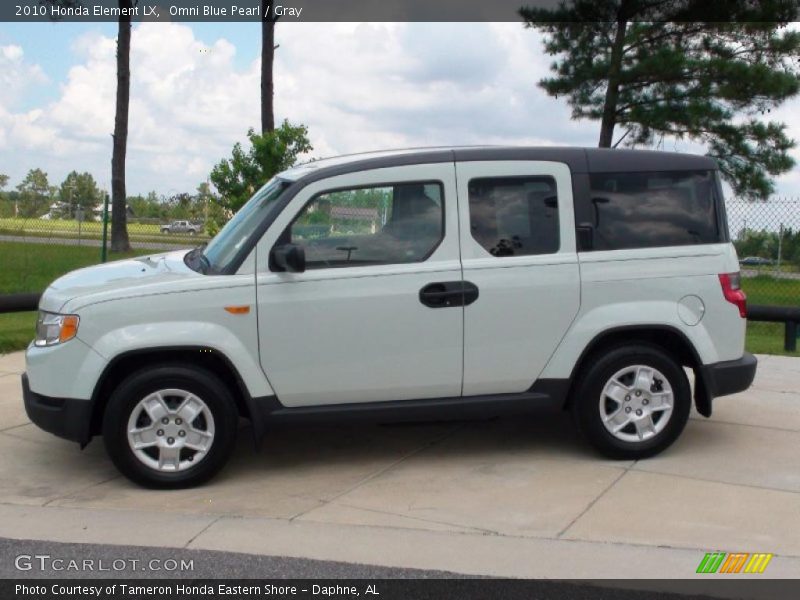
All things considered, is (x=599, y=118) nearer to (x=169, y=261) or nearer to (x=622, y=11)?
(x=622, y=11)

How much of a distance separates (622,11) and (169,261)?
57.1 feet

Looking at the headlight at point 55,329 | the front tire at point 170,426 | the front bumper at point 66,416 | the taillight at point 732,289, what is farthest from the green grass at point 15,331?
the taillight at point 732,289

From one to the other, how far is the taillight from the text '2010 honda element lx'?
20mm

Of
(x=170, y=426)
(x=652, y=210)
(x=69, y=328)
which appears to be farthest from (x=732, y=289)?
(x=69, y=328)

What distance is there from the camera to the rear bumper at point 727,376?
21.5 ft

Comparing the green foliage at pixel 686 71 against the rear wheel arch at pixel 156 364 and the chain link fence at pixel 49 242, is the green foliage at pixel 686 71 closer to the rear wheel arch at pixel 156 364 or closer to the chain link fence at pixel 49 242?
the chain link fence at pixel 49 242

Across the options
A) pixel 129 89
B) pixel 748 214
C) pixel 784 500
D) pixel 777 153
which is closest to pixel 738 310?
pixel 784 500

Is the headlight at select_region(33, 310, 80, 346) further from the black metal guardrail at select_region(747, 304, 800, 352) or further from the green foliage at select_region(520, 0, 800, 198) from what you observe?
the green foliage at select_region(520, 0, 800, 198)

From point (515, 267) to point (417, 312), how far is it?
0.69 m

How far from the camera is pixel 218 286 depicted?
6.02 meters

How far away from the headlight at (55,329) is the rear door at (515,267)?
236 cm

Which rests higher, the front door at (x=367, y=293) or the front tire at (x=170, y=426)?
the front door at (x=367, y=293)

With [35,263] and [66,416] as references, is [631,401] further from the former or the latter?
[35,263]

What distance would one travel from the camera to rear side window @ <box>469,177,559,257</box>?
→ 6.36 m
